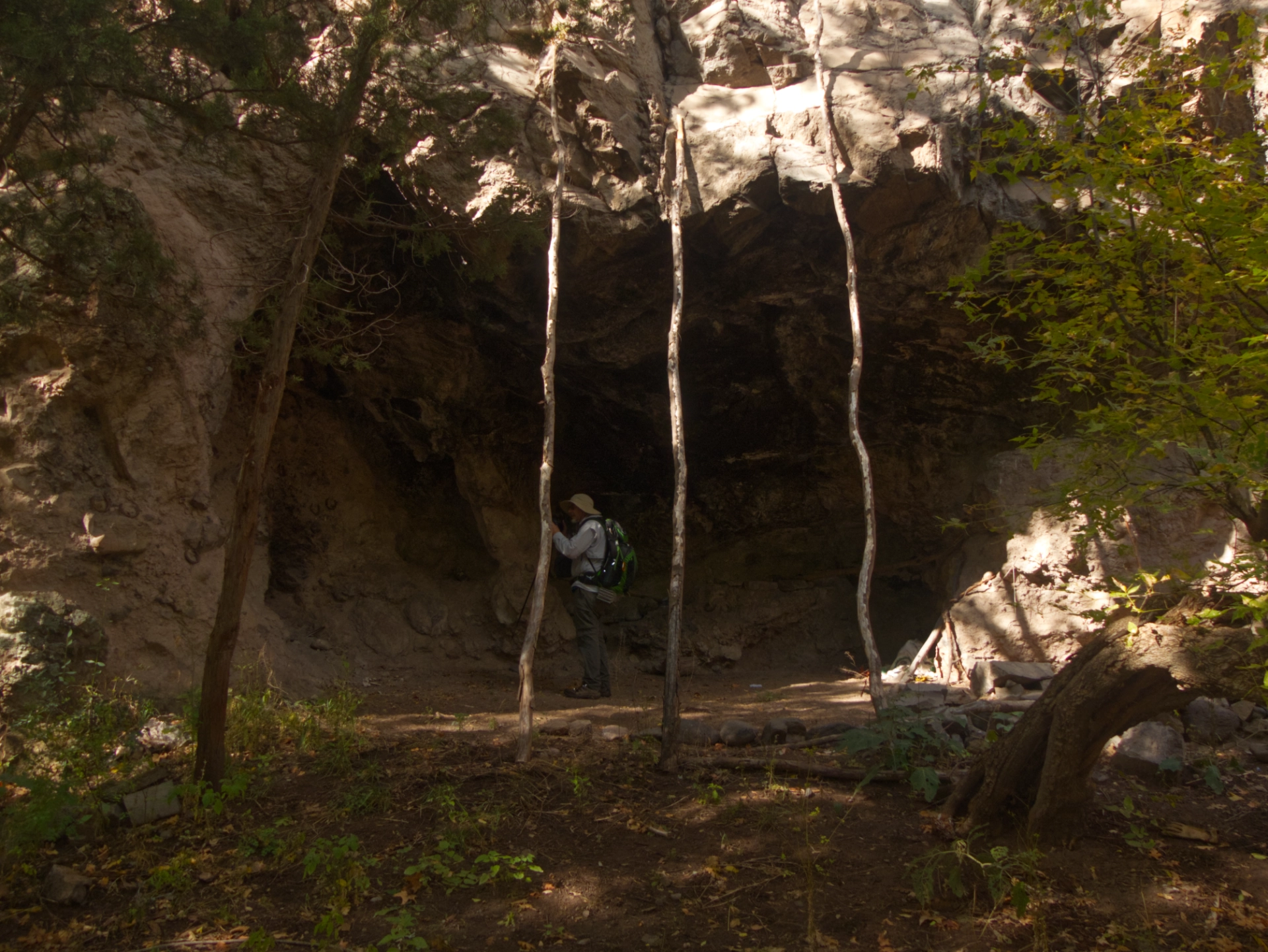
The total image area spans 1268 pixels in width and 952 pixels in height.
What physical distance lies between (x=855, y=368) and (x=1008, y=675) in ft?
10.0

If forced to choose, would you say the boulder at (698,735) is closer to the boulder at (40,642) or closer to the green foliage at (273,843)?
the green foliage at (273,843)

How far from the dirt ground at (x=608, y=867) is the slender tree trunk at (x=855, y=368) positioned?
3.03ft

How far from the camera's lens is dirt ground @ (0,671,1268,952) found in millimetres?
3371

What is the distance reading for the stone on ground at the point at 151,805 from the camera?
4.16m

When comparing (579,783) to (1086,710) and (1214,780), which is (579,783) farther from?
(1214,780)

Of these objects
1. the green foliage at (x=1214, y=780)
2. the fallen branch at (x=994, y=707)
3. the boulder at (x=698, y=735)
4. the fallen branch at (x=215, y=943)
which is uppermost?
the fallen branch at (x=994, y=707)

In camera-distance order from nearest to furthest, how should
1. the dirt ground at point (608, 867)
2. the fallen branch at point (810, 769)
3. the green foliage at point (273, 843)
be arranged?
the dirt ground at point (608, 867), the green foliage at point (273, 843), the fallen branch at point (810, 769)

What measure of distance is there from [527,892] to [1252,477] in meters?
3.39

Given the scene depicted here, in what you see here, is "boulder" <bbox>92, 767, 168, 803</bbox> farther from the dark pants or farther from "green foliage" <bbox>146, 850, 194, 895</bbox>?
the dark pants

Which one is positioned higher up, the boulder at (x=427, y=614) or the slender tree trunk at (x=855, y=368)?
the slender tree trunk at (x=855, y=368)

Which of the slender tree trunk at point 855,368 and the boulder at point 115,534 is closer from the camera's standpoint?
the slender tree trunk at point 855,368

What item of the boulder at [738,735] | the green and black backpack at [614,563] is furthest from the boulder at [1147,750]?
the green and black backpack at [614,563]

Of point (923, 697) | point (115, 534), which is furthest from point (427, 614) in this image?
point (923, 697)

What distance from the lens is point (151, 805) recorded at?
421 cm
